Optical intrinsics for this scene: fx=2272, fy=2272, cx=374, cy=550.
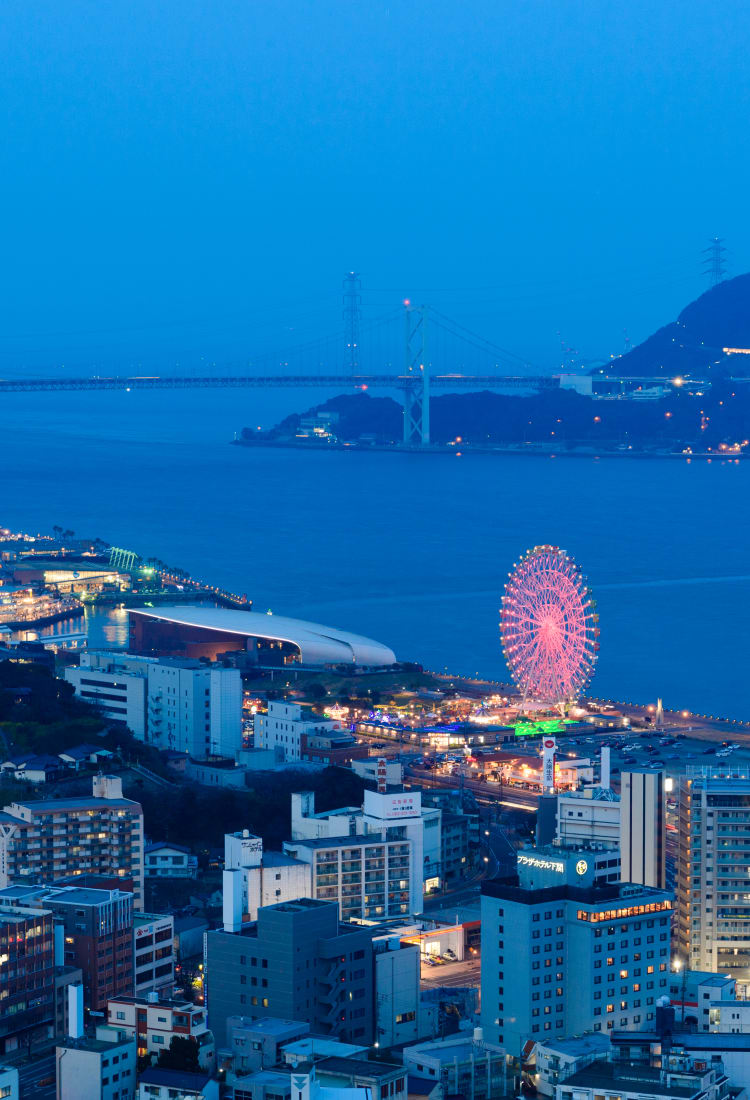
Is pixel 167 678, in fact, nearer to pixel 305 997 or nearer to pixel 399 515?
pixel 305 997

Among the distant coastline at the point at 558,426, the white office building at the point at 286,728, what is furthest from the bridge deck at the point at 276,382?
the white office building at the point at 286,728

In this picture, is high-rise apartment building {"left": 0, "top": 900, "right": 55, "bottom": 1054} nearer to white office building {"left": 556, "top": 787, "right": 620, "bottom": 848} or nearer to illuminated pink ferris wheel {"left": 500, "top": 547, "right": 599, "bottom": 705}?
white office building {"left": 556, "top": 787, "right": 620, "bottom": 848}

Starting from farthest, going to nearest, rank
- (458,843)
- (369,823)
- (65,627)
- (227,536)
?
(227,536) → (65,627) → (458,843) → (369,823)

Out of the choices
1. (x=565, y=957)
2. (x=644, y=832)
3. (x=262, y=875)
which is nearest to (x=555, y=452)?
(x=644, y=832)

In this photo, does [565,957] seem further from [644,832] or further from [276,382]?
[276,382]

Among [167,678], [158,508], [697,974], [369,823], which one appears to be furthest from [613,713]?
[158,508]
